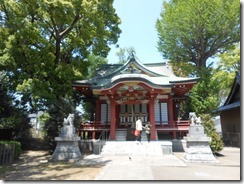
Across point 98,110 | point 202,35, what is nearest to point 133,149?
point 98,110

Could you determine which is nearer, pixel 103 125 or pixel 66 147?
pixel 66 147

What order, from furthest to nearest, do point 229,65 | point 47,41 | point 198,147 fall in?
1. point 47,41
2. point 198,147
3. point 229,65

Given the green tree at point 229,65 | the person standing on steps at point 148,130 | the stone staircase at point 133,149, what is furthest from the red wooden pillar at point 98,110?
the green tree at point 229,65

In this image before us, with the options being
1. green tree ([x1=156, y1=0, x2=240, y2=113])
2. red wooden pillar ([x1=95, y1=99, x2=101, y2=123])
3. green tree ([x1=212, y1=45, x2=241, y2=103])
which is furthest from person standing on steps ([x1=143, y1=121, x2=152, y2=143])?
green tree ([x1=156, y1=0, x2=240, y2=113])

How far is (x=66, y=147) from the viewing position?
36.4ft

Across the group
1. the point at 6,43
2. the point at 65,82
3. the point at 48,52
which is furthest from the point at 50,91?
the point at 6,43

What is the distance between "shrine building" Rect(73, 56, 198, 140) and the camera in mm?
14883

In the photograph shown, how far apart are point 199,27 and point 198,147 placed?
483 inches

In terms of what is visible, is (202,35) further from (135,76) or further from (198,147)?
(198,147)

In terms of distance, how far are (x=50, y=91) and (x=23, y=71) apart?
2.39 m

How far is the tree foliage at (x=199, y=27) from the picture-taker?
1762cm

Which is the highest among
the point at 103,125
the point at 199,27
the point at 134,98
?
the point at 199,27

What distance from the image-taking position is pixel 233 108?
1236cm

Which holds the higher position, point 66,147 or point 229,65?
point 229,65
